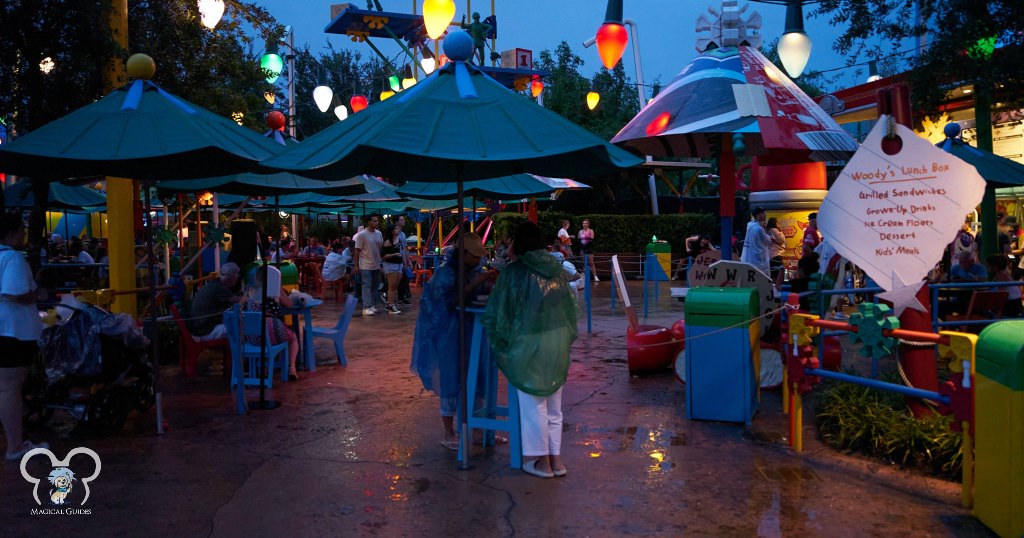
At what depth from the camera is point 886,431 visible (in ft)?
18.1

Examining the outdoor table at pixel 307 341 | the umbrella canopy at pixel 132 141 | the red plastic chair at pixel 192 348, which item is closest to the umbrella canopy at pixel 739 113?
the umbrella canopy at pixel 132 141

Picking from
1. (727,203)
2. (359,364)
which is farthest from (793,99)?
(359,364)

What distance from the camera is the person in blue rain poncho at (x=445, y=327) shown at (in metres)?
5.73

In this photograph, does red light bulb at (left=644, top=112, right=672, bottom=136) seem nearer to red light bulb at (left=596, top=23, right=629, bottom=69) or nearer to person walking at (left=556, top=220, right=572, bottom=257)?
red light bulb at (left=596, top=23, right=629, bottom=69)

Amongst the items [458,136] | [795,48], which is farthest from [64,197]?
[458,136]

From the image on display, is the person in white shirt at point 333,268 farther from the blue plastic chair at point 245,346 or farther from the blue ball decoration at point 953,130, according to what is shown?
the blue ball decoration at point 953,130

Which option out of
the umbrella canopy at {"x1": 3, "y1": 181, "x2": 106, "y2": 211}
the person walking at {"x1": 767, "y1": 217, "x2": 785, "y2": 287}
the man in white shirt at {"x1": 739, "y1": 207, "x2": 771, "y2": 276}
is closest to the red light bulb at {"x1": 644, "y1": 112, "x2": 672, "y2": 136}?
the man in white shirt at {"x1": 739, "y1": 207, "x2": 771, "y2": 276}

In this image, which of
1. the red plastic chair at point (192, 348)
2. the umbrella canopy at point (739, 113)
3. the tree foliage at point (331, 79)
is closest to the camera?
the umbrella canopy at point (739, 113)

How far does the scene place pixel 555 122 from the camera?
5.12 m

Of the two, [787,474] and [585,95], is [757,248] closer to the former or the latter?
[787,474]

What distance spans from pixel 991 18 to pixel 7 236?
883 centimetres

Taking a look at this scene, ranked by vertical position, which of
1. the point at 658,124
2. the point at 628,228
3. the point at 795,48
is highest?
the point at 795,48

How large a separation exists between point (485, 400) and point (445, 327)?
2.39 feet

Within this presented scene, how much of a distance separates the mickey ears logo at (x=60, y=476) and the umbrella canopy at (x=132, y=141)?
6.59 ft
